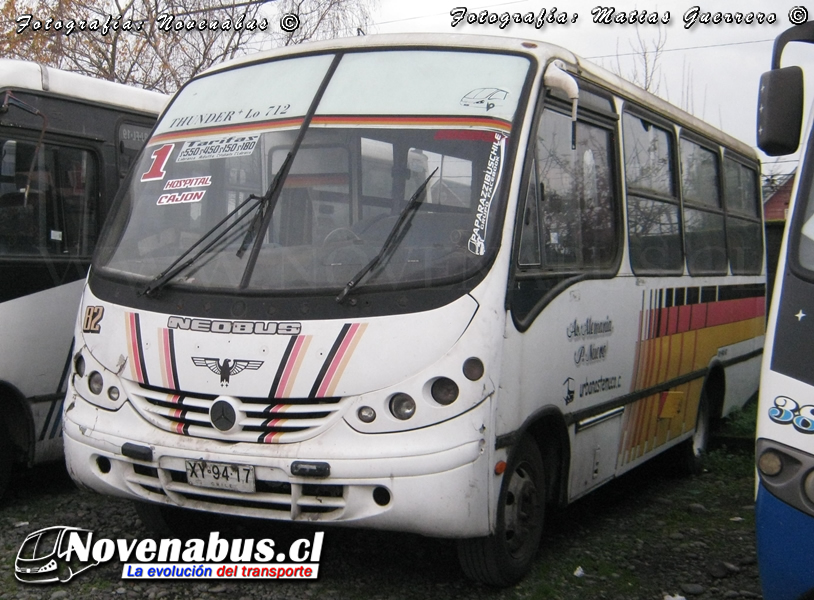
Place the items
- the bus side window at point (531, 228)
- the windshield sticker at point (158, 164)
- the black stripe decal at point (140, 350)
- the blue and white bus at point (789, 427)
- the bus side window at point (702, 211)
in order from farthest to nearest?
1. the bus side window at point (702, 211)
2. the windshield sticker at point (158, 164)
3. the bus side window at point (531, 228)
4. the black stripe decal at point (140, 350)
5. the blue and white bus at point (789, 427)

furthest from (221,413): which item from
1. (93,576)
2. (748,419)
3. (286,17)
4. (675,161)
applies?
(286,17)

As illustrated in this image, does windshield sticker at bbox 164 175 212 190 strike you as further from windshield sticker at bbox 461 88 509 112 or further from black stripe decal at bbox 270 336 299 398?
windshield sticker at bbox 461 88 509 112

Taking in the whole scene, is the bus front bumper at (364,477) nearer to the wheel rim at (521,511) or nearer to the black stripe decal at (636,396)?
the wheel rim at (521,511)

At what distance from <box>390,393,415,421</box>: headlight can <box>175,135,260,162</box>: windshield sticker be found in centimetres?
162

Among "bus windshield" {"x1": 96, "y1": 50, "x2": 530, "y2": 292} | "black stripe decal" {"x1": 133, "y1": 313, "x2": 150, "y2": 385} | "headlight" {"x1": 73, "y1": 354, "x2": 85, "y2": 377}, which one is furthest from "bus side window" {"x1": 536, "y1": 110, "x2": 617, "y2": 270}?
"headlight" {"x1": 73, "y1": 354, "x2": 85, "y2": 377}

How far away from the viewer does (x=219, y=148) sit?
17.1 feet

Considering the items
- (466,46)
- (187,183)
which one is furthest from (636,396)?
(187,183)

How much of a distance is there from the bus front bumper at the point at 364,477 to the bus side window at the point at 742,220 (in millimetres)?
5237

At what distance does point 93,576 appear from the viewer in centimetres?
493

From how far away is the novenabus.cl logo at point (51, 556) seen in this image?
495cm

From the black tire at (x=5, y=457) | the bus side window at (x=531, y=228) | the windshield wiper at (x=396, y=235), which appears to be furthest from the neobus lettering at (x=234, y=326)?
the black tire at (x=5, y=457)

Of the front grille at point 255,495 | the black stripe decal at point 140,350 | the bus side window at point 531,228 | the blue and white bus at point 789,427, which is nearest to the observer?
the blue and white bus at point 789,427

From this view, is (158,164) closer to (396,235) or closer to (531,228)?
(396,235)

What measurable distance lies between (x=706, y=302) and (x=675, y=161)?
1.22 meters
